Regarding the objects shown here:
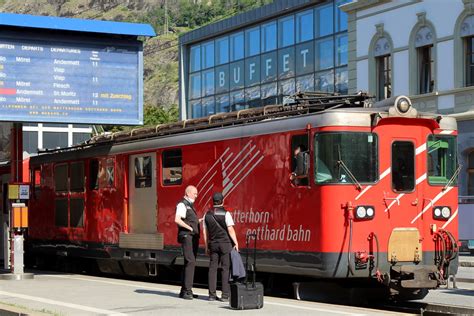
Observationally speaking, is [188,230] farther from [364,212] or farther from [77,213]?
[77,213]

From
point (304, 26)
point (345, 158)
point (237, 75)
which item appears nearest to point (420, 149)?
point (345, 158)

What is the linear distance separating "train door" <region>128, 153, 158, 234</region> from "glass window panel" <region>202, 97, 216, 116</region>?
106ft

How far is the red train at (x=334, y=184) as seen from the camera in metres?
14.4

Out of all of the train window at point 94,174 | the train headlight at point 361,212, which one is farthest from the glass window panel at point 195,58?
the train headlight at point 361,212

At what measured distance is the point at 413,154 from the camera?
1502 cm

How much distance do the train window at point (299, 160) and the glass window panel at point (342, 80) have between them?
82.9ft

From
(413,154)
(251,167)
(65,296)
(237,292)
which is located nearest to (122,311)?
(237,292)

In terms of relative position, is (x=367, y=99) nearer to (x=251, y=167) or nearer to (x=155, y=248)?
(x=251, y=167)

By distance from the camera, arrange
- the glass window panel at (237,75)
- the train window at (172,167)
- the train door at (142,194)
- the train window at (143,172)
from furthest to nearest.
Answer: the glass window panel at (237,75)
the train window at (143,172)
the train door at (142,194)
the train window at (172,167)

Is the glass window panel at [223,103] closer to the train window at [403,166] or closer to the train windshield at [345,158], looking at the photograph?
the train window at [403,166]

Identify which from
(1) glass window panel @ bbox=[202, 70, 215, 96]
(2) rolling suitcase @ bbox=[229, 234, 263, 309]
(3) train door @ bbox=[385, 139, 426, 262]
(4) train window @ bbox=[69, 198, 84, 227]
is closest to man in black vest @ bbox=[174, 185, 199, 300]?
(2) rolling suitcase @ bbox=[229, 234, 263, 309]

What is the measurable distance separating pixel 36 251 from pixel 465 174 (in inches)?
563

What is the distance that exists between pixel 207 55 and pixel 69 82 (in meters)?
32.8

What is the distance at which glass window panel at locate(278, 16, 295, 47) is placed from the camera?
148 feet
